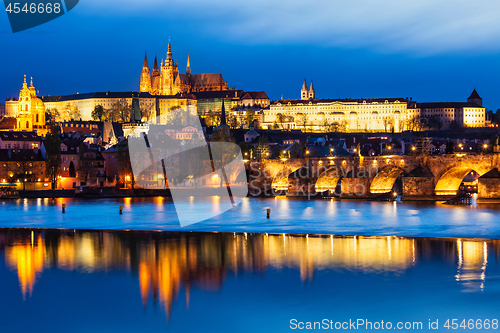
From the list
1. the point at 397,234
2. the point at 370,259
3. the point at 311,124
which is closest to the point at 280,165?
the point at 397,234

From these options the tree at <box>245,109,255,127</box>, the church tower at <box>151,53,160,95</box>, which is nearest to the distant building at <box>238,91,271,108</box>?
the tree at <box>245,109,255,127</box>

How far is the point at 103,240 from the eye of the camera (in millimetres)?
24562

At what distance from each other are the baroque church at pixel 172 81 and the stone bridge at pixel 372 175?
377ft

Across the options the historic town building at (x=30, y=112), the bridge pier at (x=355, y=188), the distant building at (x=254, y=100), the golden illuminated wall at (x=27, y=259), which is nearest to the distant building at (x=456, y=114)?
the distant building at (x=254, y=100)

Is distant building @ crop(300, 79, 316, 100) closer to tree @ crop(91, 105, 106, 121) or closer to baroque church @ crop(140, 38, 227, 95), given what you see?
baroque church @ crop(140, 38, 227, 95)

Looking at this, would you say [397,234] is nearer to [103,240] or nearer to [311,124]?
[103,240]

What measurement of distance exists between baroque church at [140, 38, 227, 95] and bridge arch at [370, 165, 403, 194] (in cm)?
12053

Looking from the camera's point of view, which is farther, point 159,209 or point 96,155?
point 96,155

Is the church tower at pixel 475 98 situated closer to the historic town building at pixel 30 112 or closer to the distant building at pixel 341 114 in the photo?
the distant building at pixel 341 114

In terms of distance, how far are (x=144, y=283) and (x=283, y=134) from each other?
3868 inches

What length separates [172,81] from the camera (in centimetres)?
16438

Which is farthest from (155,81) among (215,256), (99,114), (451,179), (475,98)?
(215,256)

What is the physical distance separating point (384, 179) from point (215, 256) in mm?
27205

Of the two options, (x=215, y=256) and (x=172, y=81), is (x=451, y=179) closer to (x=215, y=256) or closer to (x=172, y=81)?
(x=215, y=256)
